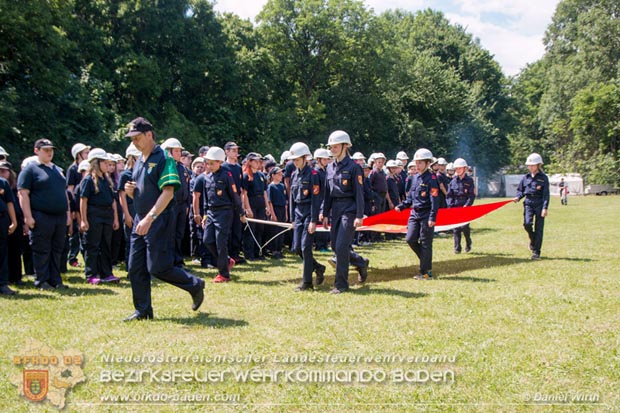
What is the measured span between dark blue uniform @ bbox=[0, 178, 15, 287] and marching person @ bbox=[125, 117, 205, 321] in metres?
2.96

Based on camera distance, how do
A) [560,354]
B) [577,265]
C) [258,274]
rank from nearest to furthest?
[560,354] < [258,274] < [577,265]

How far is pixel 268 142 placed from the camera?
34.8m

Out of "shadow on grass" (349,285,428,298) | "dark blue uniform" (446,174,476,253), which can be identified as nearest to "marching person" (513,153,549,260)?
"dark blue uniform" (446,174,476,253)

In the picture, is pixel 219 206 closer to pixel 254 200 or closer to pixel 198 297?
pixel 198 297

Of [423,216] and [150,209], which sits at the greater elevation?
[150,209]

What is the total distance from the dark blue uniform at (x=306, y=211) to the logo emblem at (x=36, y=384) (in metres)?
4.61

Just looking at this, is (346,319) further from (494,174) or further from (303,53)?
(494,174)

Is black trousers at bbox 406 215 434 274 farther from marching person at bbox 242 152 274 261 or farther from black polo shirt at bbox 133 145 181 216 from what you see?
black polo shirt at bbox 133 145 181 216

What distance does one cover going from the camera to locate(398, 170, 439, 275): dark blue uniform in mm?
9906

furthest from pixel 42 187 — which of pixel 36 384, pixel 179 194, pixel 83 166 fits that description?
pixel 36 384

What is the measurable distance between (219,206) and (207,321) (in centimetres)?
→ 320

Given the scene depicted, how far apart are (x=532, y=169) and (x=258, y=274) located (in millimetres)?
6857

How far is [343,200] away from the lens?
8.52 metres

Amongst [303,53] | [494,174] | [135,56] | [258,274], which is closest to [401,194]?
[258,274]
